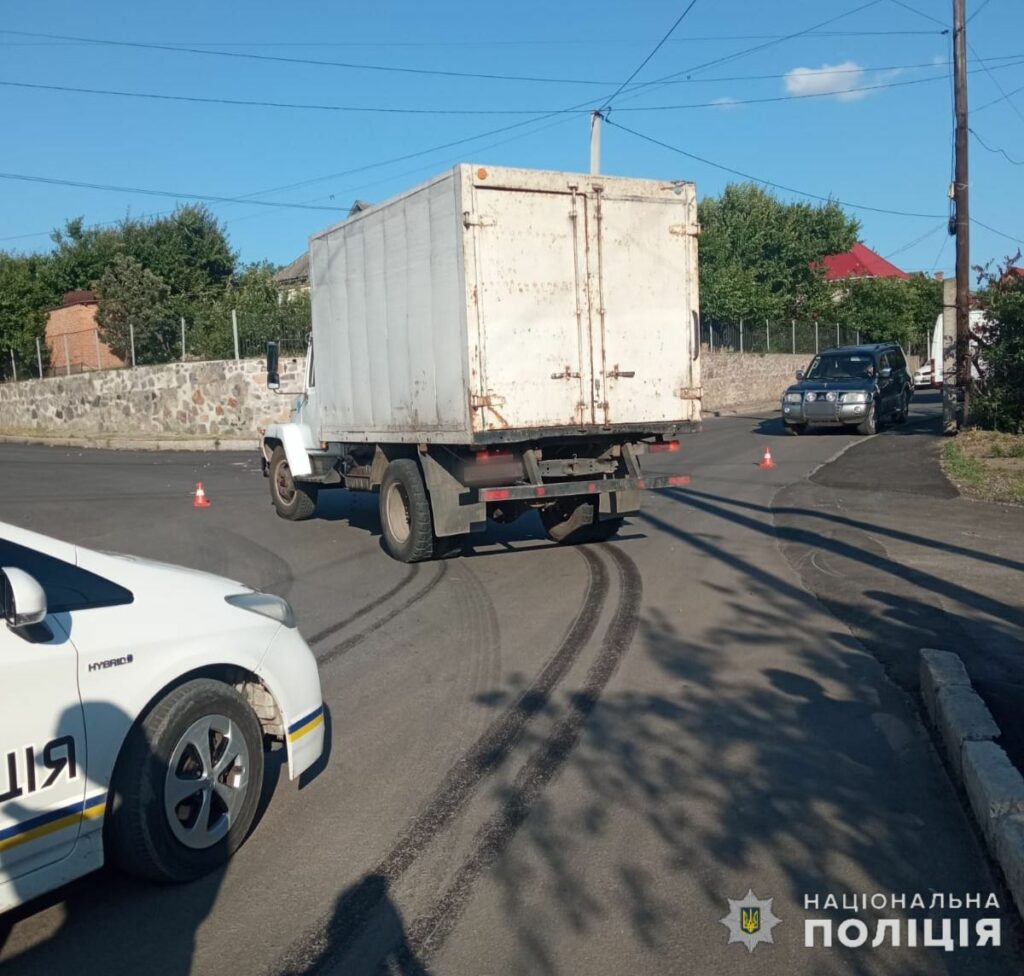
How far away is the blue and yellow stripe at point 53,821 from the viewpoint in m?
3.43

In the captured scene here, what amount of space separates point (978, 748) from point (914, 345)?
191ft

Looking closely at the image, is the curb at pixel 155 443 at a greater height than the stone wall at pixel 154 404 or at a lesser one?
lesser

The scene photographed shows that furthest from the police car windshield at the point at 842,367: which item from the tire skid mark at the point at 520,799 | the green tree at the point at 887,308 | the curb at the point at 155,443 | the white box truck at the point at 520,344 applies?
the green tree at the point at 887,308

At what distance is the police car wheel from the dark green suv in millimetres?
21451

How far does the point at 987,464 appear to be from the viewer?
1692cm

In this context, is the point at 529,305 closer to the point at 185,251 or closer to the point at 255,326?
the point at 255,326

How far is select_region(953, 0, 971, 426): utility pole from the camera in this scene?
68.6ft

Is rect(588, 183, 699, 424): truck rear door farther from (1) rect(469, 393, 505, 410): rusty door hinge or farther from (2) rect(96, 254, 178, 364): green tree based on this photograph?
(2) rect(96, 254, 178, 364): green tree

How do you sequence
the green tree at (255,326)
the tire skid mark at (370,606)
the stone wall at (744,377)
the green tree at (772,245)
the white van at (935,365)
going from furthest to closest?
the green tree at (772,245) → the stone wall at (744,377) → the white van at (935,365) → the green tree at (255,326) → the tire skid mark at (370,606)

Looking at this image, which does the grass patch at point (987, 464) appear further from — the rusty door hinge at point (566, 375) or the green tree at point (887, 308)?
the green tree at point (887, 308)

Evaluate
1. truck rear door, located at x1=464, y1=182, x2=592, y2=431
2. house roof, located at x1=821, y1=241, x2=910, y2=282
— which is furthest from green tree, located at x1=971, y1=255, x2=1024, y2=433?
house roof, located at x1=821, y1=241, x2=910, y2=282

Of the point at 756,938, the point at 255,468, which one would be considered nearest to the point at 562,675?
the point at 756,938

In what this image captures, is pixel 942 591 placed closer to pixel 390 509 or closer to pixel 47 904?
pixel 390 509

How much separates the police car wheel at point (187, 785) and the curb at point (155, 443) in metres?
21.7
